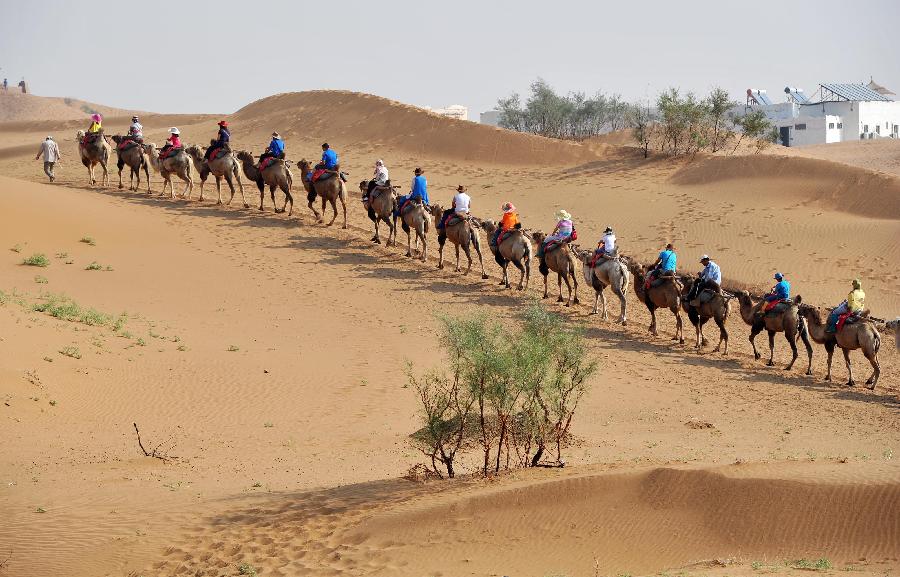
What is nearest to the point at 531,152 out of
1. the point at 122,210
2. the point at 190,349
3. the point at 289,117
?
the point at 289,117

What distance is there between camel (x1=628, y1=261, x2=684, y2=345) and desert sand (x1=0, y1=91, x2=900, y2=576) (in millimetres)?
491

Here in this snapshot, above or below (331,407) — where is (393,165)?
above

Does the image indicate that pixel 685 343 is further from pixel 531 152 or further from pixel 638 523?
pixel 531 152

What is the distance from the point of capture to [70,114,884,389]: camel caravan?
24.0m

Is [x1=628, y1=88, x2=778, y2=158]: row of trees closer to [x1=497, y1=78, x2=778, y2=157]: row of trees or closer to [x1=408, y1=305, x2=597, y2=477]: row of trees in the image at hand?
[x1=497, y1=78, x2=778, y2=157]: row of trees

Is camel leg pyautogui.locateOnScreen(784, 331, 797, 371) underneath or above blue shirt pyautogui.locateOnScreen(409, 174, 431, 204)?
underneath

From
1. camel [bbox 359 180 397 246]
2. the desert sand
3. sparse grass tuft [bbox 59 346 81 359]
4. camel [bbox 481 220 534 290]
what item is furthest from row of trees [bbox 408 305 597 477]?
camel [bbox 359 180 397 246]

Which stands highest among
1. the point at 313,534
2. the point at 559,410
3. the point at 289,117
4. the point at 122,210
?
the point at 289,117

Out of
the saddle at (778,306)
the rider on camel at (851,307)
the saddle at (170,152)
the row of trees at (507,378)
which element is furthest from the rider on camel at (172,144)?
the row of trees at (507,378)

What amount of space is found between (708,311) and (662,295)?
1182 millimetres

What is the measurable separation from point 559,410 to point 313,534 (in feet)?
12.8

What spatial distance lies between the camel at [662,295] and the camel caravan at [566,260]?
0.08 feet

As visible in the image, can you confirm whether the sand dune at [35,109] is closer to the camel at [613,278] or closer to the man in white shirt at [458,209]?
the man in white shirt at [458,209]

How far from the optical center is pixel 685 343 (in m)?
26.2
